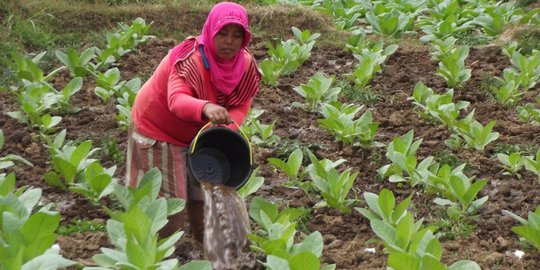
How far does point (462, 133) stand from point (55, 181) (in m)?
2.59

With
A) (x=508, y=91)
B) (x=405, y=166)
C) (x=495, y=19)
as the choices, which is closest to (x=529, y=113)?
(x=508, y=91)

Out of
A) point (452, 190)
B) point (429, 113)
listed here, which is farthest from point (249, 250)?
point (429, 113)

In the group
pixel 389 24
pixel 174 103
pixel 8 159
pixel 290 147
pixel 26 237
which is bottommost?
pixel 389 24

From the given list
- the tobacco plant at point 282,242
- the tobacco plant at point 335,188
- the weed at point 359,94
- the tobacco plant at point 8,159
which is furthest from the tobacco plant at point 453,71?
the tobacco plant at point 8,159

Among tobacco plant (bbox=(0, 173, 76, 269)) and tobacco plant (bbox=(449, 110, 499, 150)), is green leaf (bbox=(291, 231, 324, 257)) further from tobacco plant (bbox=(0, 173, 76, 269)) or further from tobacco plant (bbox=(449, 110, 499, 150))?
tobacco plant (bbox=(449, 110, 499, 150))

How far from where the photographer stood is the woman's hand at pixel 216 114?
3.95 metres

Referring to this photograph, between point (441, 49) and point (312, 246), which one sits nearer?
point (312, 246)

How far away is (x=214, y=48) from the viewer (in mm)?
4266

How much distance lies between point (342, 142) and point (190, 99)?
7.72 ft

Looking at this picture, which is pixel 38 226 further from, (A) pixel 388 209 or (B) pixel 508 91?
(B) pixel 508 91

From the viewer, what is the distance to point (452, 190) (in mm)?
4980

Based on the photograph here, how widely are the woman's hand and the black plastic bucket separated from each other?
271mm

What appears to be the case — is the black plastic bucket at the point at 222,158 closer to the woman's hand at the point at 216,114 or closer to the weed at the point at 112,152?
the woman's hand at the point at 216,114

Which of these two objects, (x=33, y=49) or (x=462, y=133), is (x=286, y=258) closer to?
(x=462, y=133)
